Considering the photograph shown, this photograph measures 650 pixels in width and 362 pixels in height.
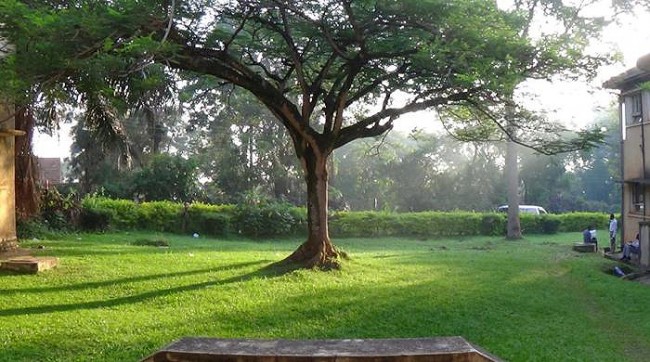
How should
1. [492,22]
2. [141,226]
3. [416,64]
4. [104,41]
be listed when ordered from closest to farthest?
[104,41] < [492,22] < [416,64] < [141,226]

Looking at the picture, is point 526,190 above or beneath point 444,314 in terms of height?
above

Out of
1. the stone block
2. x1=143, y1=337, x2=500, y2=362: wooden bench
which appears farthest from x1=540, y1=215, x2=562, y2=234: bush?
x1=143, y1=337, x2=500, y2=362: wooden bench

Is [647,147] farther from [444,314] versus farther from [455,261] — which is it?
[444,314]

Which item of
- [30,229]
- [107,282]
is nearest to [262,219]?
[30,229]

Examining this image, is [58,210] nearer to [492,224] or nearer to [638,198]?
[638,198]

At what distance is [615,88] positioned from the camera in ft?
68.4

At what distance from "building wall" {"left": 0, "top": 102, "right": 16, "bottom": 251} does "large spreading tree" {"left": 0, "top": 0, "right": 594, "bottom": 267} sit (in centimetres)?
147

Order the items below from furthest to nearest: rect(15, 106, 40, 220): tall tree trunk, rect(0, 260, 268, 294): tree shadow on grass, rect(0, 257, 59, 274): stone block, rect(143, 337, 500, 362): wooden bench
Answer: rect(15, 106, 40, 220): tall tree trunk < rect(0, 257, 59, 274): stone block < rect(0, 260, 268, 294): tree shadow on grass < rect(143, 337, 500, 362): wooden bench

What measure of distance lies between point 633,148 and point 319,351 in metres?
20.9

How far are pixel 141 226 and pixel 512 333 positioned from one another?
18.4 meters

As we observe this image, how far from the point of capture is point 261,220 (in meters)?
25.9

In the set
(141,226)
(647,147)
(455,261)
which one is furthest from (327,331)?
(141,226)

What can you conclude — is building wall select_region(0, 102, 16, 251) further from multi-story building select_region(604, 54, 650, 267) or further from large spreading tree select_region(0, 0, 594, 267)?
multi-story building select_region(604, 54, 650, 267)

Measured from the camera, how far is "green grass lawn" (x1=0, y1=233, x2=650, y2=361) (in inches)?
304
